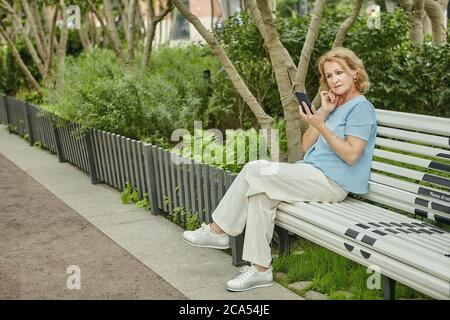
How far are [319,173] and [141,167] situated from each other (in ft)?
7.86

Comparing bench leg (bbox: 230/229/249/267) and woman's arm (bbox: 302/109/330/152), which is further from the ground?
woman's arm (bbox: 302/109/330/152)

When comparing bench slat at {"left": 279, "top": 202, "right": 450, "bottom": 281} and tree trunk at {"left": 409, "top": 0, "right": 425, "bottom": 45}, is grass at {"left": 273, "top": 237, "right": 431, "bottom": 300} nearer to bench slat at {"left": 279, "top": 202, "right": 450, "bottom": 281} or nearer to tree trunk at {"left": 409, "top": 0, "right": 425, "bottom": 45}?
bench slat at {"left": 279, "top": 202, "right": 450, "bottom": 281}

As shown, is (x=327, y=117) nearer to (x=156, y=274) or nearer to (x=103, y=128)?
(x=156, y=274)

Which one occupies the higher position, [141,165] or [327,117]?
[327,117]

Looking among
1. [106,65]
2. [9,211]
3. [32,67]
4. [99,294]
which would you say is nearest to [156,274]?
[99,294]

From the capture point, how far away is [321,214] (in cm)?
405

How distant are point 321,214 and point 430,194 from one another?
2.26 ft

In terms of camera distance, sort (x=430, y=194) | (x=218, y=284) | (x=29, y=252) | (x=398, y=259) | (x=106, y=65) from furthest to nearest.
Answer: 1. (x=106, y=65)
2. (x=29, y=252)
3. (x=218, y=284)
4. (x=430, y=194)
5. (x=398, y=259)

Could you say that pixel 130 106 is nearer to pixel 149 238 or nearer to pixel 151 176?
pixel 151 176

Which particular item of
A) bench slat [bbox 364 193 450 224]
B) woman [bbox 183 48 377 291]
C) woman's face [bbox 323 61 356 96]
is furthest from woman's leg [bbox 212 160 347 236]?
woman's face [bbox 323 61 356 96]

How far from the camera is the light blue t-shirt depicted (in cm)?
419

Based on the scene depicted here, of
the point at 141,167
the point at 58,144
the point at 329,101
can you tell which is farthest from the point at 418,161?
the point at 58,144

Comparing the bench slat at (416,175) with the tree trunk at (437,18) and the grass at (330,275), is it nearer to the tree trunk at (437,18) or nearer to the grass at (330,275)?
the grass at (330,275)

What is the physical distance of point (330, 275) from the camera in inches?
168
